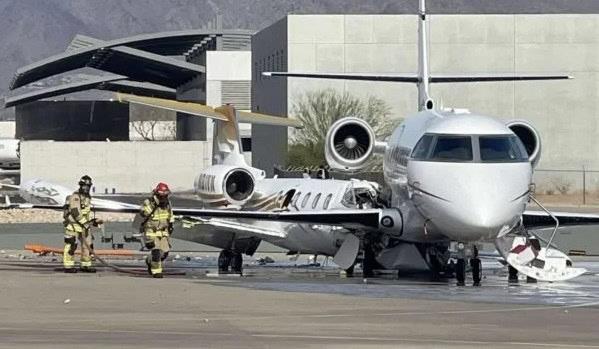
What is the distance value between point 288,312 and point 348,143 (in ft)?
40.8

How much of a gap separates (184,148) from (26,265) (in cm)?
6020

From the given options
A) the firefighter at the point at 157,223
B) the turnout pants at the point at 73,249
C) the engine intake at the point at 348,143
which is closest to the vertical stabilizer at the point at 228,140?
the engine intake at the point at 348,143

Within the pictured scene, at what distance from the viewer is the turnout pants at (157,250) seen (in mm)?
27406

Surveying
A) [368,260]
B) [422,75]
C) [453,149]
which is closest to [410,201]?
[453,149]

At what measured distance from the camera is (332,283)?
25.7 metres

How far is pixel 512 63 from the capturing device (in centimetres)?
7938

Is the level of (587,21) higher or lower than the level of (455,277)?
higher

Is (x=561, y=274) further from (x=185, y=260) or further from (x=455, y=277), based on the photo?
(x=185, y=260)

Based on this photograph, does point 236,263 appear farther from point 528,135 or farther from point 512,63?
point 512,63

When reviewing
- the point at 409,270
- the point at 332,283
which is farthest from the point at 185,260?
the point at 332,283

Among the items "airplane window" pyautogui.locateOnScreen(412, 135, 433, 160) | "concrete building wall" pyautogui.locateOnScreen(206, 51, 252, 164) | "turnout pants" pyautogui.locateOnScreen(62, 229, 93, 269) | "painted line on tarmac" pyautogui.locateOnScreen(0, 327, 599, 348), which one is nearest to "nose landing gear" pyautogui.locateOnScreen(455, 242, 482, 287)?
"airplane window" pyautogui.locateOnScreen(412, 135, 433, 160)

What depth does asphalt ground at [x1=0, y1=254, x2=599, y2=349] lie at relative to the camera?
15836 mm

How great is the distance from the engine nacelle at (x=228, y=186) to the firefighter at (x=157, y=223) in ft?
14.2

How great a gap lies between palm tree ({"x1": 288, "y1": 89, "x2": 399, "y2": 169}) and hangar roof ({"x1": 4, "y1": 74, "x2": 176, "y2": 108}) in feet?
160
